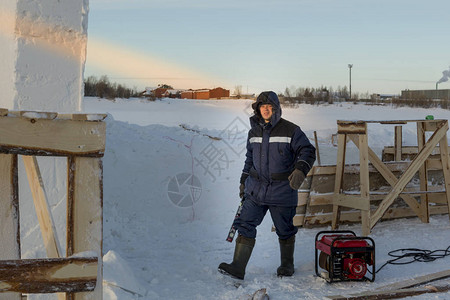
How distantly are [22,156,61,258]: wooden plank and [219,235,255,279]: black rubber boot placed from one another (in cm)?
243

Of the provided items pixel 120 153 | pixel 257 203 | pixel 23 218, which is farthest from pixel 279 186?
pixel 120 153

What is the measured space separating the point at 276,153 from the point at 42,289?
3104 mm

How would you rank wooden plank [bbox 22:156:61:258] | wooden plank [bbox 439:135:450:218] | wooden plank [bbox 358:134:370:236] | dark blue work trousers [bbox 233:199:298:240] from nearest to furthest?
1. wooden plank [bbox 22:156:61:258]
2. dark blue work trousers [bbox 233:199:298:240]
3. wooden plank [bbox 358:134:370:236]
4. wooden plank [bbox 439:135:450:218]

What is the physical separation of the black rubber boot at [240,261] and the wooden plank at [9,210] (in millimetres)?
2473

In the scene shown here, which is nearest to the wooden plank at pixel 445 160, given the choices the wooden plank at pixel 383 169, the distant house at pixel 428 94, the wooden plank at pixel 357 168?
the wooden plank at pixel 357 168

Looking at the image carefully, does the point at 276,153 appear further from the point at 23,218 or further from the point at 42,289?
the point at 42,289

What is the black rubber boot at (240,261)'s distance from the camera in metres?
5.37

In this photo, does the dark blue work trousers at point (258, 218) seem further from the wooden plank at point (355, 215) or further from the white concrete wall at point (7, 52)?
the white concrete wall at point (7, 52)

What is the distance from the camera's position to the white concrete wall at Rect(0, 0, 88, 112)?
4.71m

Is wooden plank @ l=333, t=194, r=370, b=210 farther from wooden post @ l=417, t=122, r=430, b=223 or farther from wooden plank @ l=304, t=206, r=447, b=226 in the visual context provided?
wooden post @ l=417, t=122, r=430, b=223

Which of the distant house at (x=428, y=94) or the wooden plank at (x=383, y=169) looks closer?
the wooden plank at (x=383, y=169)

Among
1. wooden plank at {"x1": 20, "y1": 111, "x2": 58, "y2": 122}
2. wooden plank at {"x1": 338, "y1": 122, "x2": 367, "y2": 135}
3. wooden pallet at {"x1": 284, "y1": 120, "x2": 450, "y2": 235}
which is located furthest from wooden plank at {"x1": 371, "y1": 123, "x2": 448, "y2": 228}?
wooden plank at {"x1": 20, "y1": 111, "x2": 58, "y2": 122}

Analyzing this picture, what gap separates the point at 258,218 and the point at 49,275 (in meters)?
3.03

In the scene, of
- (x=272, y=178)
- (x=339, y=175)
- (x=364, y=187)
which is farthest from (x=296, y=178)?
(x=339, y=175)
